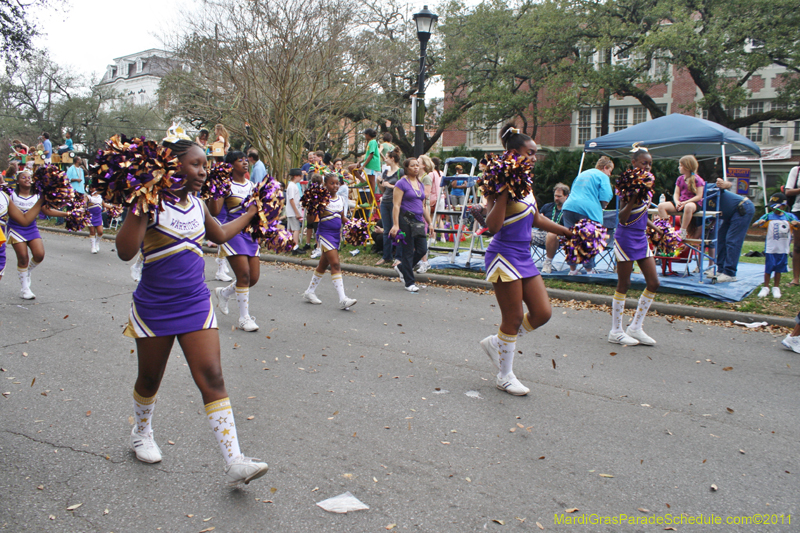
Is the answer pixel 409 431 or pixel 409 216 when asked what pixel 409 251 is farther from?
pixel 409 431

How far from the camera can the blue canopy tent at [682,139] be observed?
9.62m

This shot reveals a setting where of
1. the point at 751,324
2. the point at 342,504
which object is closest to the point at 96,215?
the point at 342,504

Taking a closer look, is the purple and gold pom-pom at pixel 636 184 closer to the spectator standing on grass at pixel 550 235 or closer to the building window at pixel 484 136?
the spectator standing on grass at pixel 550 235

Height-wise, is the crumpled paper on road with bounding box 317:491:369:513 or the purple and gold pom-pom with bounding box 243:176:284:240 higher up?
the purple and gold pom-pom with bounding box 243:176:284:240

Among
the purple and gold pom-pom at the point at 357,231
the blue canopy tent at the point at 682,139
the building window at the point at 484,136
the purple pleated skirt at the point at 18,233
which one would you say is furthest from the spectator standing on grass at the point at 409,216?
the building window at the point at 484,136

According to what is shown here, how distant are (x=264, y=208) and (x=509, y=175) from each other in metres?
1.84

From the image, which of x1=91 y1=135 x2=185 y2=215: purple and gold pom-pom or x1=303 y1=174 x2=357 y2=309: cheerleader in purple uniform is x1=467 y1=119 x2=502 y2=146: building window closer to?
x1=303 y1=174 x2=357 y2=309: cheerleader in purple uniform

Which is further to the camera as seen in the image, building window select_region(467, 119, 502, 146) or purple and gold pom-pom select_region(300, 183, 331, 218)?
building window select_region(467, 119, 502, 146)

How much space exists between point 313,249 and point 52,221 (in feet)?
47.2

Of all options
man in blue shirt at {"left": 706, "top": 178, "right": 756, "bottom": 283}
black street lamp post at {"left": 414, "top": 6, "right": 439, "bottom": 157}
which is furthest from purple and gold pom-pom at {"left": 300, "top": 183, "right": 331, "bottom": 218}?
man in blue shirt at {"left": 706, "top": 178, "right": 756, "bottom": 283}

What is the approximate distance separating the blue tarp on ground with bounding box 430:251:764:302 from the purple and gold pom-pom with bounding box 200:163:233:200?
6.30 meters

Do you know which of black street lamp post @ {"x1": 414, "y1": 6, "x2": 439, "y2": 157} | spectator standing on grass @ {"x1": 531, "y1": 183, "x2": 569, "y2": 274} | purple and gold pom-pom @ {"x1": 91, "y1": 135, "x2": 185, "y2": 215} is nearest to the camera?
purple and gold pom-pom @ {"x1": 91, "y1": 135, "x2": 185, "y2": 215}

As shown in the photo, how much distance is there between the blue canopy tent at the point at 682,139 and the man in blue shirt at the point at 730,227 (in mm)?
423

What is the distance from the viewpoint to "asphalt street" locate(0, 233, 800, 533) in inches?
118
